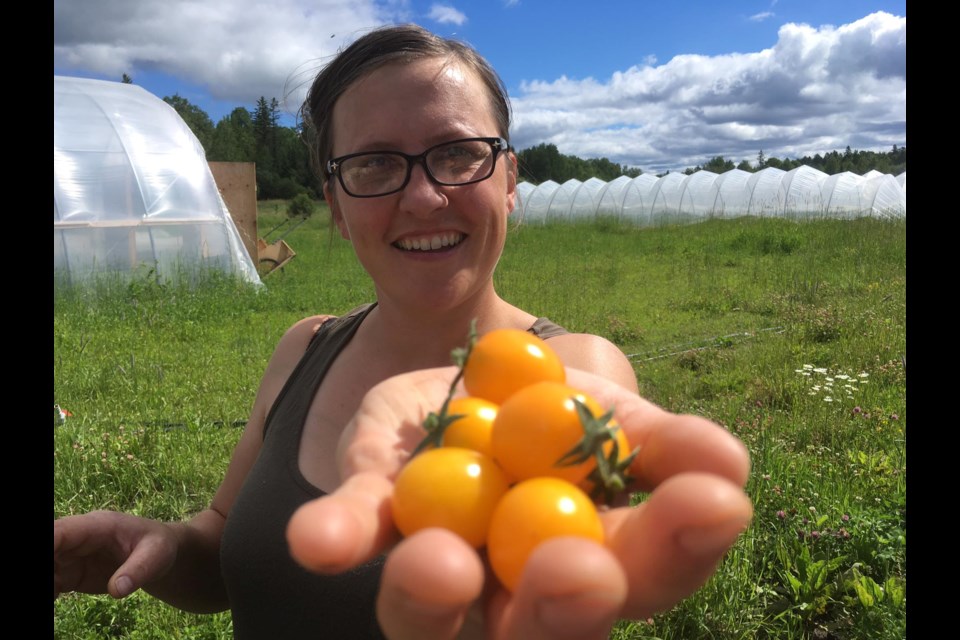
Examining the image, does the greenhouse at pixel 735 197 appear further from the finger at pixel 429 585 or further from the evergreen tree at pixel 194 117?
the evergreen tree at pixel 194 117

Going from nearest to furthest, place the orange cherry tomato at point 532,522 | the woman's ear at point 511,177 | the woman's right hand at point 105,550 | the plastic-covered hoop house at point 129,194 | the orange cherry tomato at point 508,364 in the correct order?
the orange cherry tomato at point 532,522, the orange cherry tomato at point 508,364, the woman's right hand at point 105,550, the woman's ear at point 511,177, the plastic-covered hoop house at point 129,194

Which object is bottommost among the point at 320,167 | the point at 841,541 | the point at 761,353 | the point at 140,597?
the point at 140,597

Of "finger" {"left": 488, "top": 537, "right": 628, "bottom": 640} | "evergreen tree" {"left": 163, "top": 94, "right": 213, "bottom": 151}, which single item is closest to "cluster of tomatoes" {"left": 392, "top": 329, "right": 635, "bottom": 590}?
"finger" {"left": 488, "top": 537, "right": 628, "bottom": 640}

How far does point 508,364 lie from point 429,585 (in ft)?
1.56

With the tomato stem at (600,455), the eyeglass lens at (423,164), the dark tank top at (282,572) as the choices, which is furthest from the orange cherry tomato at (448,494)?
the eyeglass lens at (423,164)

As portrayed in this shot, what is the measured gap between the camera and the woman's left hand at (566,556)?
0.75 m

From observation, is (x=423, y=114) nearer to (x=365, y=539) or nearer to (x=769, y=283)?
(x=365, y=539)

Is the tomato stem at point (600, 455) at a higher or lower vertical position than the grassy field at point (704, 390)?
higher

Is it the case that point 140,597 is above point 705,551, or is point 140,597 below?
below

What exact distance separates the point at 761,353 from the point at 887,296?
256cm

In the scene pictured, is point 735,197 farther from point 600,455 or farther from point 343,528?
point 343,528
